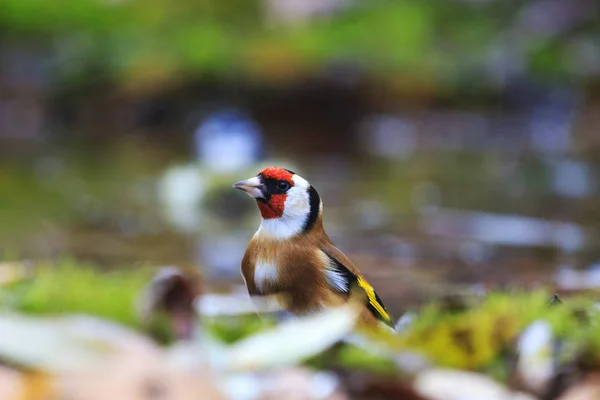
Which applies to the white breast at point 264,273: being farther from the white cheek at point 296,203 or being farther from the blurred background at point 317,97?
the blurred background at point 317,97

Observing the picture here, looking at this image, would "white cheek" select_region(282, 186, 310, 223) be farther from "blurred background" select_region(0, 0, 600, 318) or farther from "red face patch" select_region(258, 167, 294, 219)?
"blurred background" select_region(0, 0, 600, 318)

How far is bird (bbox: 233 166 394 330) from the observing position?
2.18 ft

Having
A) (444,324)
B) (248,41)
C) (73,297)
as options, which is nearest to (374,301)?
(444,324)

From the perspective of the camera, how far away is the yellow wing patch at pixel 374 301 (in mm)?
698

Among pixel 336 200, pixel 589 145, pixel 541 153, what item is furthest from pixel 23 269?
pixel 589 145

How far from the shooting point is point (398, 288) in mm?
1014

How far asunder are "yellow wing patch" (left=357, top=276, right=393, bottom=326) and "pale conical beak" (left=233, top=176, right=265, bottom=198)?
10 cm

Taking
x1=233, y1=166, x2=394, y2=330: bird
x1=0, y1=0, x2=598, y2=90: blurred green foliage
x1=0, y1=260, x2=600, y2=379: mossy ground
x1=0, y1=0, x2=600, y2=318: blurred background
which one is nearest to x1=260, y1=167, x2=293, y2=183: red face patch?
x1=233, y1=166, x2=394, y2=330: bird

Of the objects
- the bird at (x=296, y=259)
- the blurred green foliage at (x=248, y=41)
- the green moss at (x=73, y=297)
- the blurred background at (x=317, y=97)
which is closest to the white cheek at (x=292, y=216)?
the bird at (x=296, y=259)

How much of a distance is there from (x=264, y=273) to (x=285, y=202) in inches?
2.7

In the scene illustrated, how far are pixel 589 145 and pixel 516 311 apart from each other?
25.2ft

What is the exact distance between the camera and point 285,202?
71 cm

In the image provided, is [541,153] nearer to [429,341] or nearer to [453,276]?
[453,276]

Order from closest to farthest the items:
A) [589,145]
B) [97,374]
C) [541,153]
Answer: [97,374] → [541,153] → [589,145]
